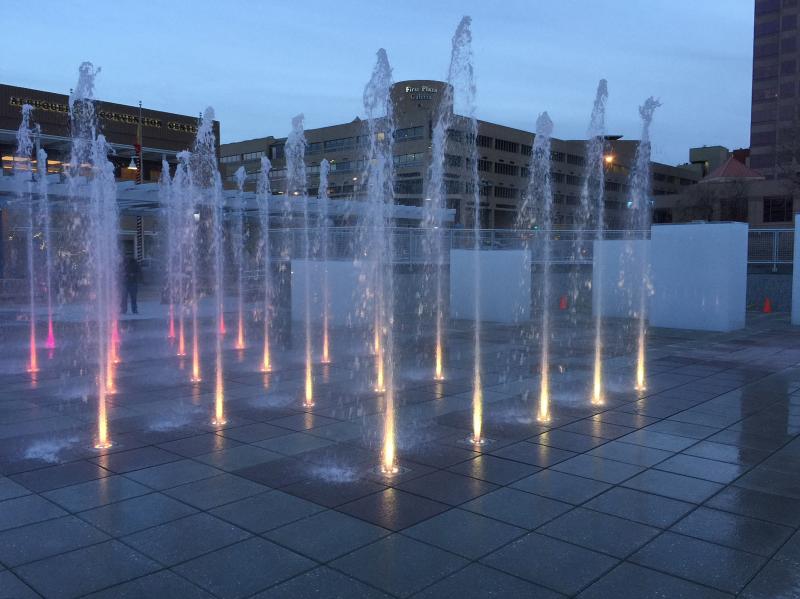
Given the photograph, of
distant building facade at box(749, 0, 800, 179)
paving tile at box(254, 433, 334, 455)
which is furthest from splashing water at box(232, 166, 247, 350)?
distant building facade at box(749, 0, 800, 179)

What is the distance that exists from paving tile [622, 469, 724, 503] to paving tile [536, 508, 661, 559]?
0.72 meters

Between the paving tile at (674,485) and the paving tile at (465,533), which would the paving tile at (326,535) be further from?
the paving tile at (674,485)

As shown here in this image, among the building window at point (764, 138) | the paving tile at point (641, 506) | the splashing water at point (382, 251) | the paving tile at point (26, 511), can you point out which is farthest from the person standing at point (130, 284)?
the building window at point (764, 138)

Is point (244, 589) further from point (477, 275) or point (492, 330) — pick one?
point (477, 275)

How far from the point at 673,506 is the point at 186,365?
807 cm

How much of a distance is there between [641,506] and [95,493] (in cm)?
397

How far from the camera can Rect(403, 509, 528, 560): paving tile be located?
14.4 feet

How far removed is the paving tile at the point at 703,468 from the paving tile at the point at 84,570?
13.5 ft

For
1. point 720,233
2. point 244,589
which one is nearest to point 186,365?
point 244,589

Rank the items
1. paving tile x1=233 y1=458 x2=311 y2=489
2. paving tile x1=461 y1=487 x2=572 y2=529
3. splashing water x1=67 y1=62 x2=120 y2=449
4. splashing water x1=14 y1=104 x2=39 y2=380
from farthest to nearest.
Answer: splashing water x1=14 y1=104 x2=39 y2=380, splashing water x1=67 y1=62 x2=120 y2=449, paving tile x1=233 y1=458 x2=311 y2=489, paving tile x1=461 y1=487 x2=572 y2=529

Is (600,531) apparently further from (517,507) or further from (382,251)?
(382,251)

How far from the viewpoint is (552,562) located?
13.7 feet

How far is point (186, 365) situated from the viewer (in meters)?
11.2

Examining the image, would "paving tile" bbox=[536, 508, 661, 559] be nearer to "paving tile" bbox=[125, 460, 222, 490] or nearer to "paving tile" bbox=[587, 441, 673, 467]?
"paving tile" bbox=[587, 441, 673, 467]
